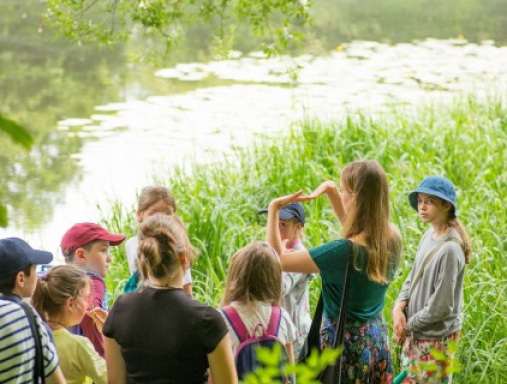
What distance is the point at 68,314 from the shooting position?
273cm

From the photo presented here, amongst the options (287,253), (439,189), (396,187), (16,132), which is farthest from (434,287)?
(396,187)

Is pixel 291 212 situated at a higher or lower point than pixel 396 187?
higher

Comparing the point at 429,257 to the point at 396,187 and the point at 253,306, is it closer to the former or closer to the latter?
the point at 253,306

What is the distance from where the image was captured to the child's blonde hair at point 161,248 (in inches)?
95.1

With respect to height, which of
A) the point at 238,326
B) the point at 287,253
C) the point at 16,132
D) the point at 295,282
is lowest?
the point at 295,282

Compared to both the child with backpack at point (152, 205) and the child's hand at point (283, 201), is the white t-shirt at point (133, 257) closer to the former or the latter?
the child with backpack at point (152, 205)

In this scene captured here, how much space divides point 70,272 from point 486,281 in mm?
2564

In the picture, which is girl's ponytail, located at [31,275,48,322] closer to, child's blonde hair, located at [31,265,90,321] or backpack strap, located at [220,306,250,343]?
child's blonde hair, located at [31,265,90,321]

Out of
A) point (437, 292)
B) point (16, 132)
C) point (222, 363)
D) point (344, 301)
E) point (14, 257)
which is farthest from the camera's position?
point (437, 292)

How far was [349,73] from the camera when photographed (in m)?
12.2

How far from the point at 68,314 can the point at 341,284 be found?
0.89m

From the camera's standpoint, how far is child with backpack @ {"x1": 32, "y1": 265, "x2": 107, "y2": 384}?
2654 mm

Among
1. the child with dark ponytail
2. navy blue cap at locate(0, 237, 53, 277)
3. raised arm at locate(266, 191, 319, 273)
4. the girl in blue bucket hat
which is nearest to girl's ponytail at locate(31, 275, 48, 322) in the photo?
navy blue cap at locate(0, 237, 53, 277)

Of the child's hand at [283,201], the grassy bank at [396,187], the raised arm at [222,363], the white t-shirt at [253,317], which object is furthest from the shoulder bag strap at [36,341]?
the grassy bank at [396,187]
